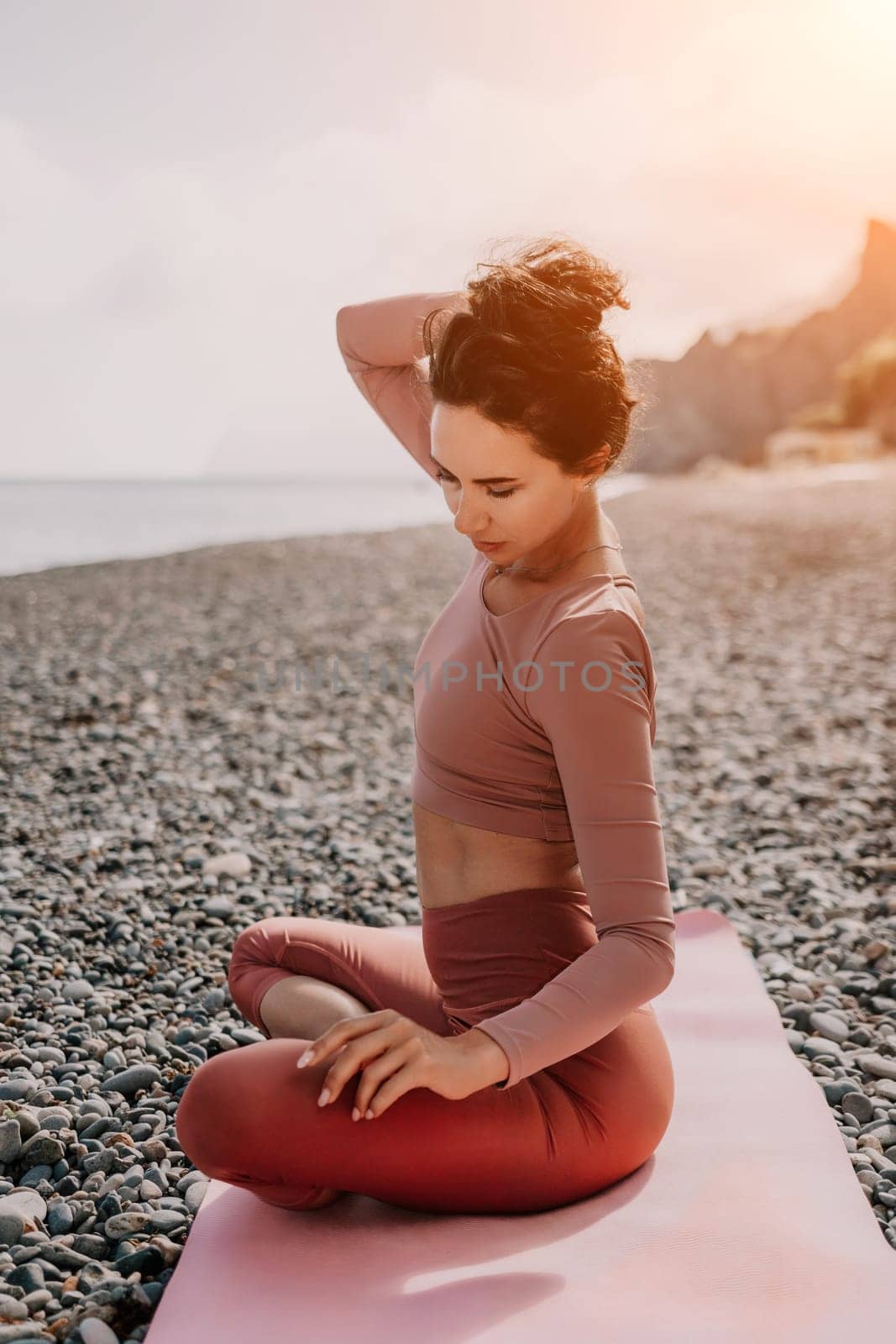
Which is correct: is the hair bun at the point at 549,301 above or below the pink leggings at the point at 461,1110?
above

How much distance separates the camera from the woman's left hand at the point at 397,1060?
1637mm

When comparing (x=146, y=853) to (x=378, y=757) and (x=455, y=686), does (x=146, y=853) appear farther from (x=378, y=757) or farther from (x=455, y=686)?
(x=455, y=686)

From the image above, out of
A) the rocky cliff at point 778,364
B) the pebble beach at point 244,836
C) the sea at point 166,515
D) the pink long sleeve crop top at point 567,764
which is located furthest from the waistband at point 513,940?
the rocky cliff at point 778,364

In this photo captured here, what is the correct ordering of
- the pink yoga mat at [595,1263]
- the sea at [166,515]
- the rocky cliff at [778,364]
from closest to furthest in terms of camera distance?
the pink yoga mat at [595,1263] → the sea at [166,515] → the rocky cliff at [778,364]

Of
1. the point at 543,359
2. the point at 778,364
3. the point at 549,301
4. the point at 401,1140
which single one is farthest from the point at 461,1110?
the point at 778,364

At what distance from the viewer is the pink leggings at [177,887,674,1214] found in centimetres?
178

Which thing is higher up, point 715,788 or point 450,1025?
point 450,1025

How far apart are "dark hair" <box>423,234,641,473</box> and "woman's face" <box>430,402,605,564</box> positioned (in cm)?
2

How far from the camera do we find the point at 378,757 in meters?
5.66

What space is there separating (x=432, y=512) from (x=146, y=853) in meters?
20.0

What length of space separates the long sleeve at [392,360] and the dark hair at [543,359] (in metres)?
0.49

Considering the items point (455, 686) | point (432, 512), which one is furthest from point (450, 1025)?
point (432, 512)

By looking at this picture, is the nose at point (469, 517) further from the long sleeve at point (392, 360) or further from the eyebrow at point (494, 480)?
the long sleeve at point (392, 360)

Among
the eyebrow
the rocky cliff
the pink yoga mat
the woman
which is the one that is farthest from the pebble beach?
the rocky cliff
